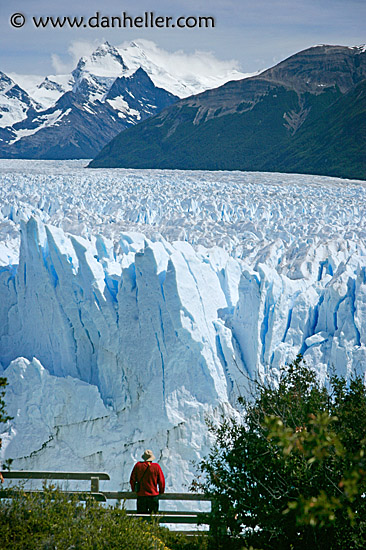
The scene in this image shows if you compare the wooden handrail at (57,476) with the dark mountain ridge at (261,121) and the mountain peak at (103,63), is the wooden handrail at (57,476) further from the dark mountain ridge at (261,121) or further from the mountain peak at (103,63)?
the mountain peak at (103,63)

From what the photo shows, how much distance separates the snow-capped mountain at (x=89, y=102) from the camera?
86062mm

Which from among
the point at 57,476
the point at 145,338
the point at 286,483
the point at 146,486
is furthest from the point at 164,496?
the point at 145,338

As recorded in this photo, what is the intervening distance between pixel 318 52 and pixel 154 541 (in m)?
72.4

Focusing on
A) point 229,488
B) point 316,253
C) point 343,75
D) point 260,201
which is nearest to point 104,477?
point 229,488

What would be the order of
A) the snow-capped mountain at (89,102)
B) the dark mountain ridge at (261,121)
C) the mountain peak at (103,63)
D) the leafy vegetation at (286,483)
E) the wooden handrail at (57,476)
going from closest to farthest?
the leafy vegetation at (286,483)
the wooden handrail at (57,476)
the dark mountain ridge at (261,121)
the snow-capped mountain at (89,102)
the mountain peak at (103,63)

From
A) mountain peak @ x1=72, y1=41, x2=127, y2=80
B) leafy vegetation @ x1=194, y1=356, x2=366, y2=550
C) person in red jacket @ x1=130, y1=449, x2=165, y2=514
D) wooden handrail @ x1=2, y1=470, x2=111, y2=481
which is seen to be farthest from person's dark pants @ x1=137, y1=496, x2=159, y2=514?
mountain peak @ x1=72, y1=41, x2=127, y2=80

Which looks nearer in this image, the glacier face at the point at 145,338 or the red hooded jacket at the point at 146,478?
the red hooded jacket at the point at 146,478

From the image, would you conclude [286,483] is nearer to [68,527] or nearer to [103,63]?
[68,527]

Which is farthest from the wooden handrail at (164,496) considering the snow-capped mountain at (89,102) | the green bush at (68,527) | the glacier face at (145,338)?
the snow-capped mountain at (89,102)

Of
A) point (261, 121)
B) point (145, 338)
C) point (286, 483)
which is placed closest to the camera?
point (286, 483)

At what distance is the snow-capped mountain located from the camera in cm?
8606

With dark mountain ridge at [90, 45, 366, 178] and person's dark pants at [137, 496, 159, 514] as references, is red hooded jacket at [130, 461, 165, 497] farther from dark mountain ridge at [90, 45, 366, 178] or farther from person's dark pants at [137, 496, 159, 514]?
dark mountain ridge at [90, 45, 366, 178]

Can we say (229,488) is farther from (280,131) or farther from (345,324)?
(280,131)

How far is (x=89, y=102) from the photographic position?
3777 inches
